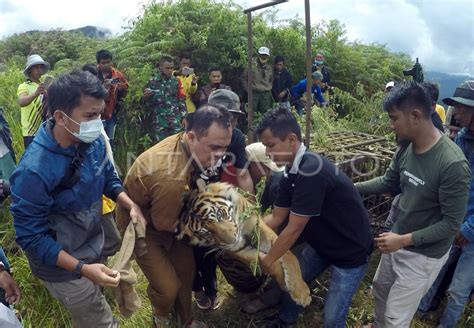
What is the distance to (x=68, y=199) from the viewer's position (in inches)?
77.3

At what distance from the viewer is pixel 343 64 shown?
986cm

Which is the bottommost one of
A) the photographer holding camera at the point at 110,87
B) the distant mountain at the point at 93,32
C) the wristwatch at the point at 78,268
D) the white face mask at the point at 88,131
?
the distant mountain at the point at 93,32

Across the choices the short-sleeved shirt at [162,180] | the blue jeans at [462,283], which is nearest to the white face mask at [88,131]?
the short-sleeved shirt at [162,180]

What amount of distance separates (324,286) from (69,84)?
248cm

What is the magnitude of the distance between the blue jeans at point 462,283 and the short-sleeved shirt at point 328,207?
0.83m

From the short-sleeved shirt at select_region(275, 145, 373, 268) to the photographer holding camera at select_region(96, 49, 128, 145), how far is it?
373 cm

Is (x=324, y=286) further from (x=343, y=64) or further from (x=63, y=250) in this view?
(x=343, y=64)

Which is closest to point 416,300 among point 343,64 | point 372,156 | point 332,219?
point 332,219

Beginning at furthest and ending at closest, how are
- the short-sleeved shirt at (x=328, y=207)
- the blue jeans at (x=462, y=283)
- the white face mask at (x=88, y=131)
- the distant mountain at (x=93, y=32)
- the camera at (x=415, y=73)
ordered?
the distant mountain at (x=93, y=32), the camera at (x=415, y=73), the blue jeans at (x=462, y=283), the short-sleeved shirt at (x=328, y=207), the white face mask at (x=88, y=131)

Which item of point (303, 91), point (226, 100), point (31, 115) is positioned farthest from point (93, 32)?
point (226, 100)

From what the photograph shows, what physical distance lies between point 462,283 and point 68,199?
2.66m

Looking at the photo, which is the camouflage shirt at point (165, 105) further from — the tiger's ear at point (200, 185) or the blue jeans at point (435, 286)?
the blue jeans at point (435, 286)

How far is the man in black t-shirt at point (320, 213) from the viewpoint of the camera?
2.26 meters

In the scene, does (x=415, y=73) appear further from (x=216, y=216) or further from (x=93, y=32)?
(x=93, y=32)
